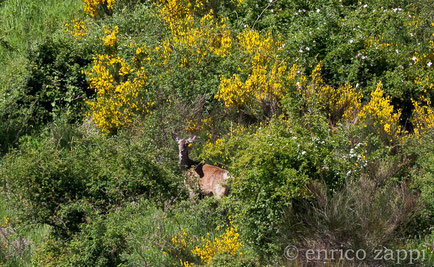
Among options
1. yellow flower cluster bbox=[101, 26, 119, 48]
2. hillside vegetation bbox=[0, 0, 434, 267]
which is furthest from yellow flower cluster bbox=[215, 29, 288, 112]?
yellow flower cluster bbox=[101, 26, 119, 48]

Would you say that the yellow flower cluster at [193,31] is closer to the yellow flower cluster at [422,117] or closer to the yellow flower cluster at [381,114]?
the yellow flower cluster at [381,114]

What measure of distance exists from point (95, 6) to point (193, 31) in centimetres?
316

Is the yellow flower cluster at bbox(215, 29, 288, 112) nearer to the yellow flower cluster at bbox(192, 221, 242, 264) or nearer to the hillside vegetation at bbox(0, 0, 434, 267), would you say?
the hillside vegetation at bbox(0, 0, 434, 267)

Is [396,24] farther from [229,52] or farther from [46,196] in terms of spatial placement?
[46,196]

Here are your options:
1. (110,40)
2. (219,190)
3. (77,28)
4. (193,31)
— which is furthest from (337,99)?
(77,28)

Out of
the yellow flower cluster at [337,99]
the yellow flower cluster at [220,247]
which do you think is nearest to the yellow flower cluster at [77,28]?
the yellow flower cluster at [337,99]

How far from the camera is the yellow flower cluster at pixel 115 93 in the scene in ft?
38.4

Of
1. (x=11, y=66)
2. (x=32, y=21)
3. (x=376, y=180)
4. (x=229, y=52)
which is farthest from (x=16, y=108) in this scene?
(x=376, y=180)

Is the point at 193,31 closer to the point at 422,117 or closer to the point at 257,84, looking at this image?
the point at 257,84

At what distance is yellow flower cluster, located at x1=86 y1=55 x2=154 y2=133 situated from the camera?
Answer: 38.4 feet

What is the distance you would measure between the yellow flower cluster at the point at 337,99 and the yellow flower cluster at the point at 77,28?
5062 millimetres

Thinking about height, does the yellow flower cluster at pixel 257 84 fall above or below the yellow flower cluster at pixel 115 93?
above

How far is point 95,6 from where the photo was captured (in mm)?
14516

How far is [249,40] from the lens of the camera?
11938 mm
